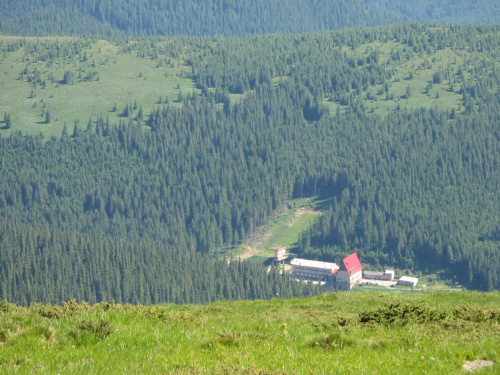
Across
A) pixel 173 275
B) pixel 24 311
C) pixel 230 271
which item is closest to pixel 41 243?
pixel 173 275

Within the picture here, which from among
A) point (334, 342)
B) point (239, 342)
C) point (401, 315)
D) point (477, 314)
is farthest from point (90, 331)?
point (477, 314)

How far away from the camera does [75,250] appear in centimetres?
18200

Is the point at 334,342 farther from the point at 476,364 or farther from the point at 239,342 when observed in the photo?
the point at 476,364

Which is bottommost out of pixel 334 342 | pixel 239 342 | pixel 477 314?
pixel 477 314

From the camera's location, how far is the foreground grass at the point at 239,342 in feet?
→ 69.2

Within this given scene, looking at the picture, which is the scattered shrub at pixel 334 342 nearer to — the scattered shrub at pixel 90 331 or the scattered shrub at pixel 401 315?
the scattered shrub at pixel 401 315

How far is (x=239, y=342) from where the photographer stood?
78.1 feet

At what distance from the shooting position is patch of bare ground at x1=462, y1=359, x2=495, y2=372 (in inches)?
846

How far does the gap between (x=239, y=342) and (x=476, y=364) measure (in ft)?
23.4

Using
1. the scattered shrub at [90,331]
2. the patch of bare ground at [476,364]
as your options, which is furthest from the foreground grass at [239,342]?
the patch of bare ground at [476,364]

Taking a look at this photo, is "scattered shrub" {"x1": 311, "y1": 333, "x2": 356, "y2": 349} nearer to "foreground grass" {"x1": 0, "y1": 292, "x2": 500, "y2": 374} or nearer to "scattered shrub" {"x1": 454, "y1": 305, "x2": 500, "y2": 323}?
"foreground grass" {"x1": 0, "y1": 292, "x2": 500, "y2": 374}

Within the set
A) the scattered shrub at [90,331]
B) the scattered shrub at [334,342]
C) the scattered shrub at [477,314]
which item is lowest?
the scattered shrub at [477,314]

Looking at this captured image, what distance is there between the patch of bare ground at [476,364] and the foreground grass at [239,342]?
0.15 meters

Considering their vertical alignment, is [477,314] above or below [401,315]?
below
